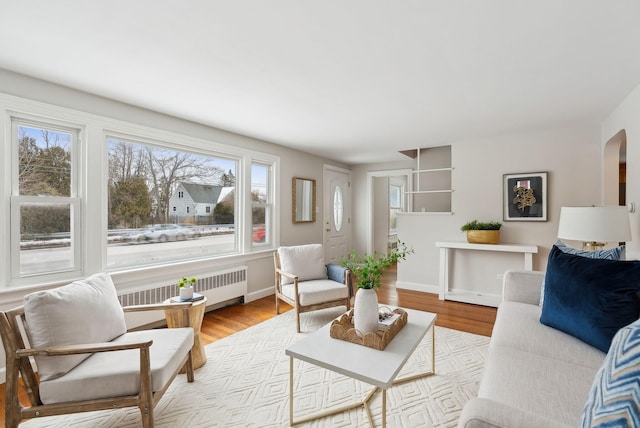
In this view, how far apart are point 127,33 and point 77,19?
8.7 inches

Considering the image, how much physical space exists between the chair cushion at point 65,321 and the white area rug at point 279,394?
1.71 feet

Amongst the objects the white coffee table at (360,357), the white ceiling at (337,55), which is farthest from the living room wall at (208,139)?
the white coffee table at (360,357)

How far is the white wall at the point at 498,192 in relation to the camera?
357cm

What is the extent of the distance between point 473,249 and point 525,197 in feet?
3.04

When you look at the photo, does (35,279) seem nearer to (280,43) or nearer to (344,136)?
(280,43)

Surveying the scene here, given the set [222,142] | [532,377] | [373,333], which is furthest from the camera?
[222,142]

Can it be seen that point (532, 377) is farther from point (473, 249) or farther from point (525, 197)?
point (525, 197)

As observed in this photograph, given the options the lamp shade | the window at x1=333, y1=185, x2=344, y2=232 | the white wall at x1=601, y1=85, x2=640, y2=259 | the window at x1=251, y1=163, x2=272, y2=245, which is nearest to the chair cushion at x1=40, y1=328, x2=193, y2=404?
the window at x1=251, y1=163, x2=272, y2=245

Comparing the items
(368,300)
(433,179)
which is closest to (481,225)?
(433,179)

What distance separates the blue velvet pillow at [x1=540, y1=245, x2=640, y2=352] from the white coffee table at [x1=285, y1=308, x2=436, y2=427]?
769mm

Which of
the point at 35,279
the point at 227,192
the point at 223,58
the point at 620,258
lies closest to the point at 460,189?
the point at 620,258

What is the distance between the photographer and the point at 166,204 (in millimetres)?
3266

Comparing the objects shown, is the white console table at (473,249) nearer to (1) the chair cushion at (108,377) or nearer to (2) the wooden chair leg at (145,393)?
(1) the chair cushion at (108,377)

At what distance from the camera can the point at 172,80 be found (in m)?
2.28
